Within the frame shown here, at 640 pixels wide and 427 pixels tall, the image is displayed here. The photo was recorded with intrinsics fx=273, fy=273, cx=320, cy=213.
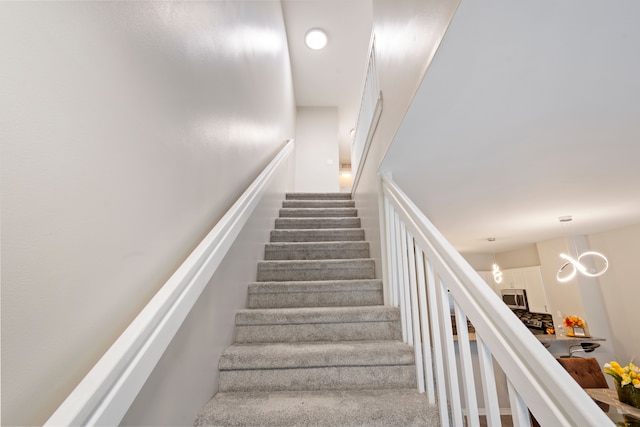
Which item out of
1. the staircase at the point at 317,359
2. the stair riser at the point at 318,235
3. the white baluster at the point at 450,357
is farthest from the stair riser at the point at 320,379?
the stair riser at the point at 318,235

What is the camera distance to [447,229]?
13.0 feet

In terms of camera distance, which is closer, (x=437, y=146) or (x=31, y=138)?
(x=31, y=138)

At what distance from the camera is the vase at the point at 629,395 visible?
1.88m

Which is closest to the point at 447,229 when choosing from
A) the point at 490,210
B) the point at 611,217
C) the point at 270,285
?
the point at 490,210

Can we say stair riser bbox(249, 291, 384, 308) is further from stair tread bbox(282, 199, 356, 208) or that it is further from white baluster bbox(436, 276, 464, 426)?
stair tread bbox(282, 199, 356, 208)

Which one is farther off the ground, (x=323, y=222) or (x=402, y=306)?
(x=323, y=222)

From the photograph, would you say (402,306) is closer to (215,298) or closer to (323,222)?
(215,298)

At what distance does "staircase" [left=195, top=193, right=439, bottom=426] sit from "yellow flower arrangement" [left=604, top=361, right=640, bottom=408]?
1.71 meters

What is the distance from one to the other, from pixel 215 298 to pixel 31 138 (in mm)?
997

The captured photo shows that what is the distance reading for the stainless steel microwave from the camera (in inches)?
221

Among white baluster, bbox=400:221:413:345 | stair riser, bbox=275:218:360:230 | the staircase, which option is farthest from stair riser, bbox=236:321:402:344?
stair riser, bbox=275:218:360:230

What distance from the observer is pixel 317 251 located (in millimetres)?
2475

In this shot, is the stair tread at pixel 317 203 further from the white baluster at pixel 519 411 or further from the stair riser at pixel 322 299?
the white baluster at pixel 519 411

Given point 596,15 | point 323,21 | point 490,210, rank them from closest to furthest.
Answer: point 596,15, point 490,210, point 323,21
